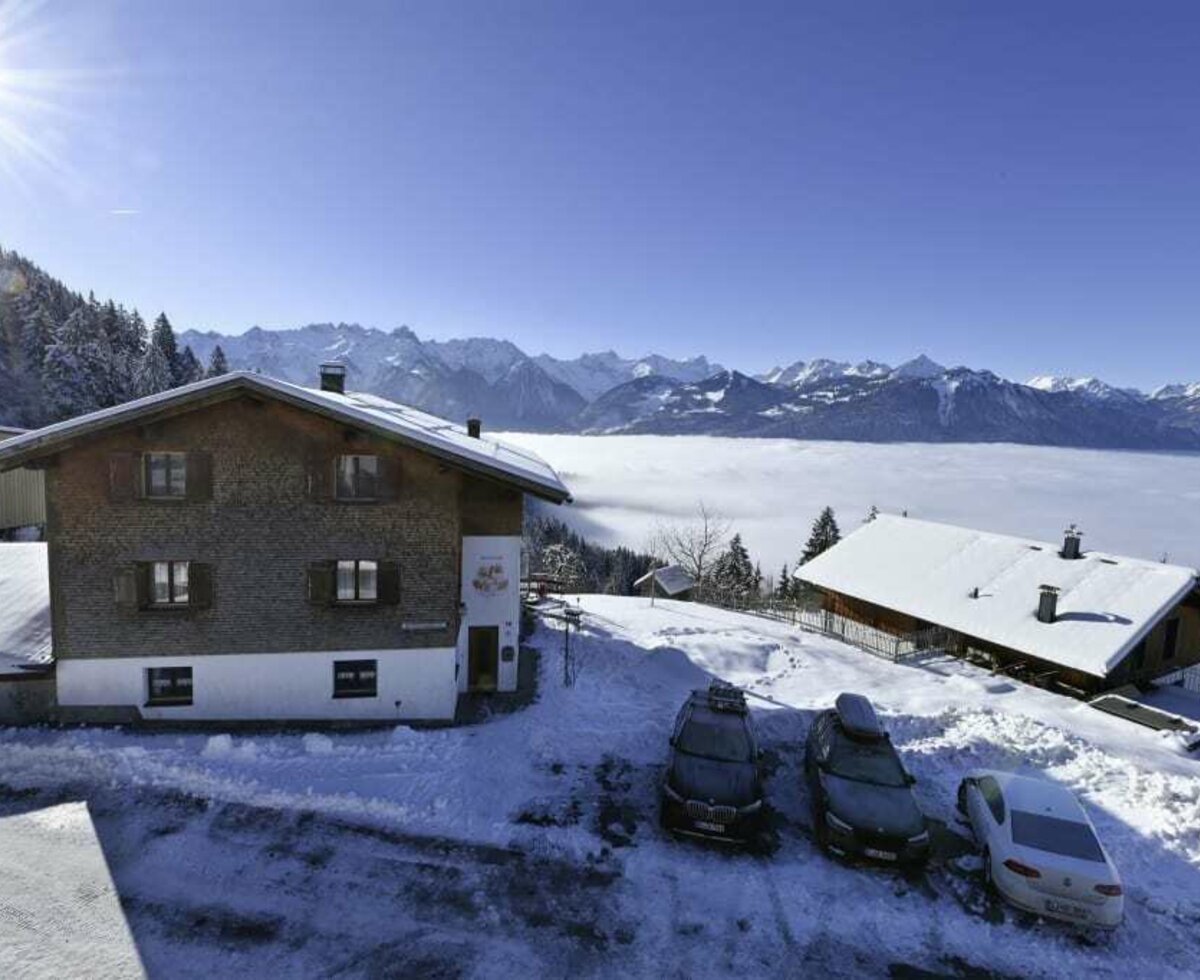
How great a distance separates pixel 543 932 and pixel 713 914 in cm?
A: 293

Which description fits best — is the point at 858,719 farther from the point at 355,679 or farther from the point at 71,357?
the point at 71,357

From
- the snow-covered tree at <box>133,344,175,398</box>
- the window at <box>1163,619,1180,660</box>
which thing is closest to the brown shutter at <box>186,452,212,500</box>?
the window at <box>1163,619,1180,660</box>

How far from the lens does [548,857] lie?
39.9 feet

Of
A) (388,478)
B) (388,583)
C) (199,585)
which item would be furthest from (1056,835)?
(199,585)

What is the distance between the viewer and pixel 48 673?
15859mm

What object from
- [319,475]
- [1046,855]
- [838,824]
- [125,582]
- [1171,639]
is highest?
[319,475]

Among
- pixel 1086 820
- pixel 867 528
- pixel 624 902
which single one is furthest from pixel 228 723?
pixel 867 528

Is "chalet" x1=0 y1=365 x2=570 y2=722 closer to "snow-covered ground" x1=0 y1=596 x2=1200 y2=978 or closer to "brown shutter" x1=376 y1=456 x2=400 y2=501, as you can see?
"brown shutter" x1=376 y1=456 x2=400 y2=501

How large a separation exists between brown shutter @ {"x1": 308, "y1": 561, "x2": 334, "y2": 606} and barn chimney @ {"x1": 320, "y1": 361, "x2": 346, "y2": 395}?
871 centimetres

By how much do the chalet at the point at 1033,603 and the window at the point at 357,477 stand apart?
26026 millimetres

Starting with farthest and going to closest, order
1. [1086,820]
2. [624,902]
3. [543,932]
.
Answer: [1086,820] → [624,902] → [543,932]

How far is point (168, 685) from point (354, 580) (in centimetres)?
540

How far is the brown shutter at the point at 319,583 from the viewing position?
55.3 ft

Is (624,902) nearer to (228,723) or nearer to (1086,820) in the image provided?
(1086,820)
